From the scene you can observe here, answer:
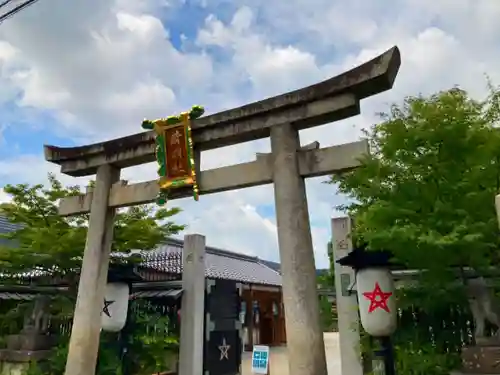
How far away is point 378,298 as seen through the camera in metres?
4.27

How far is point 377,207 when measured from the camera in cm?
448

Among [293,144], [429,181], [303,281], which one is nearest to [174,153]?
[293,144]

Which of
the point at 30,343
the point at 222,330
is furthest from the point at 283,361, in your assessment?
the point at 30,343

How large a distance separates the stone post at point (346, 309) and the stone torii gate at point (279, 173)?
2.37 metres

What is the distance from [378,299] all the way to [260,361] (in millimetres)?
3999

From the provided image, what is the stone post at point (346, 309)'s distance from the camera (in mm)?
6914

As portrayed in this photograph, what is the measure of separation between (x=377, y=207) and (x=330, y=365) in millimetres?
9064

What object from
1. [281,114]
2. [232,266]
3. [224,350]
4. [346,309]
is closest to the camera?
[281,114]

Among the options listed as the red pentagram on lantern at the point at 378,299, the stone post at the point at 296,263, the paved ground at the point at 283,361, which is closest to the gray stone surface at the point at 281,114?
the stone post at the point at 296,263

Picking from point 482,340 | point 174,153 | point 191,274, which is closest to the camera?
point 482,340

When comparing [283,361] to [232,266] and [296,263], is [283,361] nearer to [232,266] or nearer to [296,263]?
[232,266]

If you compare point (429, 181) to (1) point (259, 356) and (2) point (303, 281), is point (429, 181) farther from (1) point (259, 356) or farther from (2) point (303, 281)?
(1) point (259, 356)

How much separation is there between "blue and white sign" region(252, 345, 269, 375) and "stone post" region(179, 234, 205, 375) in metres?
1.74

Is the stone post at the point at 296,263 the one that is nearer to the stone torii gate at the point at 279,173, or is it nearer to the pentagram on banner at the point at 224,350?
the stone torii gate at the point at 279,173
